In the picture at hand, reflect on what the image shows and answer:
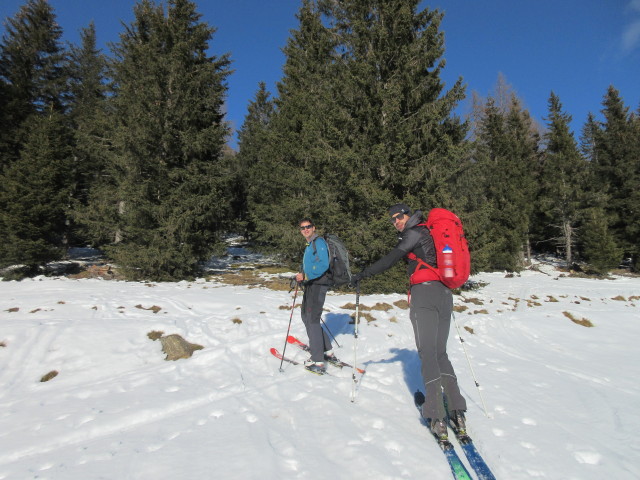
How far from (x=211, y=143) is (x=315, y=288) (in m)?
12.2

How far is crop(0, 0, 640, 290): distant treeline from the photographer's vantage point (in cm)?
1159

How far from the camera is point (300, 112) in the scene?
57.3 ft

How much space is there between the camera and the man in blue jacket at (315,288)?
4.96 meters

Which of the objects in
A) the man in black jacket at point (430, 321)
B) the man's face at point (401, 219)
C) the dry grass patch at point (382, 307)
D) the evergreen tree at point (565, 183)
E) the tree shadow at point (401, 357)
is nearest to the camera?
the man in black jacket at point (430, 321)

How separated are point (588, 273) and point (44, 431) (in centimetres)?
3082

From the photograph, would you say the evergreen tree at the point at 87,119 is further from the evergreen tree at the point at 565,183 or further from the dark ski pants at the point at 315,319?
the evergreen tree at the point at 565,183

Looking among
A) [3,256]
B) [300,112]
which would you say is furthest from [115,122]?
[300,112]

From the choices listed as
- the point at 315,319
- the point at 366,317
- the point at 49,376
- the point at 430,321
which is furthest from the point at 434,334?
the point at 49,376

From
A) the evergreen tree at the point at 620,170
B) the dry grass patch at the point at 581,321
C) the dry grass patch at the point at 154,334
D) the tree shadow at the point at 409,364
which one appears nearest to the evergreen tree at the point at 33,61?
the dry grass patch at the point at 154,334

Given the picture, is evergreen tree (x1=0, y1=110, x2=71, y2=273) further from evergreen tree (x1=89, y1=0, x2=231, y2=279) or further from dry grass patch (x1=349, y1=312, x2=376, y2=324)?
dry grass patch (x1=349, y1=312, x2=376, y2=324)

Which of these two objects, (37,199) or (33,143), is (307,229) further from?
(33,143)

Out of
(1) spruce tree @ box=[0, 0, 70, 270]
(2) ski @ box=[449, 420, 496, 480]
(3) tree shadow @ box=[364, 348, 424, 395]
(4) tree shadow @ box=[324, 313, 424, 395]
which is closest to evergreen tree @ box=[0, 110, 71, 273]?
(1) spruce tree @ box=[0, 0, 70, 270]

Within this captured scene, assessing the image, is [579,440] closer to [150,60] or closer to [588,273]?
[150,60]

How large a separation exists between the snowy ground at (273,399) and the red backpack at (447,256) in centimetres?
168
